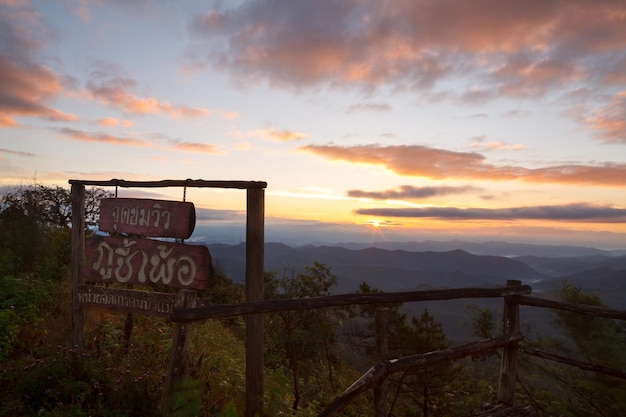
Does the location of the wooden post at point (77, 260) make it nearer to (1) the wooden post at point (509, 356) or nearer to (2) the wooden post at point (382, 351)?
(2) the wooden post at point (382, 351)

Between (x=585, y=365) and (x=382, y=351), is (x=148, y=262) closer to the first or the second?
(x=382, y=351)

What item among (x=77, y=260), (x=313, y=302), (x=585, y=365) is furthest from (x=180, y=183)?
(x=585, y=365)

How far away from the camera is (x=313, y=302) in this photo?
3939mm

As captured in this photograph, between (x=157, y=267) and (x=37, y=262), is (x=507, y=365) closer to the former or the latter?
(x=157, y=267)

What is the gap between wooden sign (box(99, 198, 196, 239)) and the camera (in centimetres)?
582

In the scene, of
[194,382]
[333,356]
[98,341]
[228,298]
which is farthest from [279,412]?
[228,298]

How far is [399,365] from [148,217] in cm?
423

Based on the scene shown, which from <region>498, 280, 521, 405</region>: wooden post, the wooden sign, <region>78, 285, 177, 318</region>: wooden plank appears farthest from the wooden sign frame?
<region>498, 280, 521, 405</region>: wooden post

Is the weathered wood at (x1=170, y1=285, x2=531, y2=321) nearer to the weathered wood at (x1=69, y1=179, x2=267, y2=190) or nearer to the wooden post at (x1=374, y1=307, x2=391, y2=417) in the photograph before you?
the wooden post at (x1=374, y1=307, x2=391, y2=417)

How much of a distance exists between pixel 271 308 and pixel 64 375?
3.76m

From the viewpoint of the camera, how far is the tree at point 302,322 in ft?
40.5

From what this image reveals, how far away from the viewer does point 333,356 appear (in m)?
15.5

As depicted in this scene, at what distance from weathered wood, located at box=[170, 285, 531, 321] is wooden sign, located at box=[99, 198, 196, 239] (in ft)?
7.80

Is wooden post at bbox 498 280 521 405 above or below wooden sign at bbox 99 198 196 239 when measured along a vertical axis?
below
